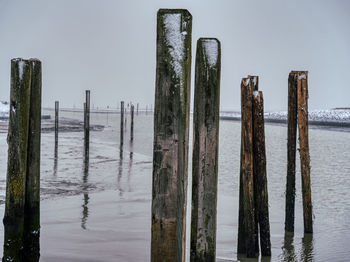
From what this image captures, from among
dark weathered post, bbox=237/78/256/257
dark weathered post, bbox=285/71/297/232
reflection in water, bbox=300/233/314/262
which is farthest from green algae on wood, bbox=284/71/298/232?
dark weathered post, bbox=237/78/256/257

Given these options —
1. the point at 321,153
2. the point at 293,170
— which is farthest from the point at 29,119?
the point at 321,153

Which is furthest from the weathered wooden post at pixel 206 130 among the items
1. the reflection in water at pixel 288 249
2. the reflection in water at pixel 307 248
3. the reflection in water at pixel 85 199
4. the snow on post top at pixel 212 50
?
the reflection in water at pixel 85 199

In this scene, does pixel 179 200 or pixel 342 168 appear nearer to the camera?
pixel 179 200

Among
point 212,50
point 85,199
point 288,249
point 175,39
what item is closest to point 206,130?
point 212,50

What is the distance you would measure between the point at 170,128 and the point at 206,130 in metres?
0.52

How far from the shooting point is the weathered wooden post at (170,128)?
3084mm

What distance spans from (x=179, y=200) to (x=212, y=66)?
43.4 inches

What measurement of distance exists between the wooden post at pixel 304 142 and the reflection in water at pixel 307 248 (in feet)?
0.59

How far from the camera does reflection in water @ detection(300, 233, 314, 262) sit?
5609 mm

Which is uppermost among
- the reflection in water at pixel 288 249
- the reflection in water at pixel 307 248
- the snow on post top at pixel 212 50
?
the snow on post top at pixel 212 50

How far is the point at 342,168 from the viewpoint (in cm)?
1548

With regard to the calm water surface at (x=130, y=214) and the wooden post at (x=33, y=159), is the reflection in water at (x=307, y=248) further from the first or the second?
the wooden post at (x=33, y=159)

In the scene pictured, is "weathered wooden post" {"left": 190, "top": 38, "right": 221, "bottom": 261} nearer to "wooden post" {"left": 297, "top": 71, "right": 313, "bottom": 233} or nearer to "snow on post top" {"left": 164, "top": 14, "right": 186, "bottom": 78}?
"snow on post top" {"left": 164, "top": 14, "right": 186, "bottom": 78}

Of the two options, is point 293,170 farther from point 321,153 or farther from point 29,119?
point 321,153
